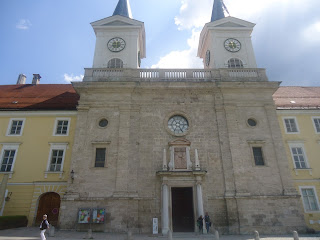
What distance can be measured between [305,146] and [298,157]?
3.88 feet

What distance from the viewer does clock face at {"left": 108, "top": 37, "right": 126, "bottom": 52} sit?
22.5m

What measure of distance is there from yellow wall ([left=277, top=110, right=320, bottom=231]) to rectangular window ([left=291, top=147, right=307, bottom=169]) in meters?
0.30

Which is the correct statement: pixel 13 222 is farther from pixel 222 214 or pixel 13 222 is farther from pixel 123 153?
pixel 222 214

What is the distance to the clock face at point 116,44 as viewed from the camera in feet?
73.7

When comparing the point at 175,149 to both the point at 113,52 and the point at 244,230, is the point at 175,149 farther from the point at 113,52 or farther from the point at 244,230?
the point at 113,52

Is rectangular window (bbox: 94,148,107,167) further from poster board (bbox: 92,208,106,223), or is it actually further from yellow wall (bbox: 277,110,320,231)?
yellow wall (bbox: 277,110,320,231)

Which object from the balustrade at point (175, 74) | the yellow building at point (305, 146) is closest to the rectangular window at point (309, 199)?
the yellow building at point (305, 146)

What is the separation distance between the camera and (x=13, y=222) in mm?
15969

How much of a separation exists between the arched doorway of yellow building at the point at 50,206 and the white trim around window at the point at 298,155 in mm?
19338

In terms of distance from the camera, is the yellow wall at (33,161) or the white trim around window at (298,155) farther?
the white trim around window at (298,155)

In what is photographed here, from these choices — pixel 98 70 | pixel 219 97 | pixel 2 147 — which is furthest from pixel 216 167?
pixel 2 147

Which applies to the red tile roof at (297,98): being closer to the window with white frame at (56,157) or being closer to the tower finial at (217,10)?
the tower finial at (217,10)

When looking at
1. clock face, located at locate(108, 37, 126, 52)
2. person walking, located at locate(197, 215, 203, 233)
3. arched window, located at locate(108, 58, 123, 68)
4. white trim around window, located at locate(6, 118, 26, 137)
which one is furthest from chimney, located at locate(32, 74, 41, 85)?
person walking, located at locate(197, 215, 203, 233)

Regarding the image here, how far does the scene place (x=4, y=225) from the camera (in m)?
15.2
